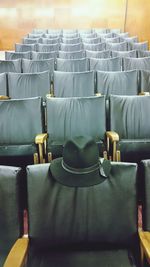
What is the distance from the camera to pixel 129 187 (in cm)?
142

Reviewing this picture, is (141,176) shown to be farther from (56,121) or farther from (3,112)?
(3,112)

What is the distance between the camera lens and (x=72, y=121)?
2.46 meters

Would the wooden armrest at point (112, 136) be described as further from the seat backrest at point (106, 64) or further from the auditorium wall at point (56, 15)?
the auditorium wall at point (56, 15)

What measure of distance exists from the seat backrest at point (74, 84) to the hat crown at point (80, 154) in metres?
2.26

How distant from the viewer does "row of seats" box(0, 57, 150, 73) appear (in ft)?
14.0

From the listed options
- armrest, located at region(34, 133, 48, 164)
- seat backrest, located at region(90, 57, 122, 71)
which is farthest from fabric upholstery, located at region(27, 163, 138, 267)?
seat backrest, located at region(90, 57, 122, 71)

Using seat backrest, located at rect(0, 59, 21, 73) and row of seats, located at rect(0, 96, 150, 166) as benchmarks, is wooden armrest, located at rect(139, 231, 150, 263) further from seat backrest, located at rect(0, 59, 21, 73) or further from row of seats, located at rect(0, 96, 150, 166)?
seat backrest, located at rect(0, 59, 21, 73)

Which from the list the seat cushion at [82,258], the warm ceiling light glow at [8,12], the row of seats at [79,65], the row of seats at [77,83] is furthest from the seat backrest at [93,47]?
the warm ceiling light glow at [8,12]

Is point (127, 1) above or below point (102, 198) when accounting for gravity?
above

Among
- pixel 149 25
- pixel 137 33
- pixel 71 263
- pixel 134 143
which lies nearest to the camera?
pixel 71 263

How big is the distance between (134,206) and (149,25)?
7314mm

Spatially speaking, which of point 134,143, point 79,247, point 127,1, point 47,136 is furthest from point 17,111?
point 127,1

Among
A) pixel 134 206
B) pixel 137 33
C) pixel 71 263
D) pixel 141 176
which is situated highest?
pixel 137 33

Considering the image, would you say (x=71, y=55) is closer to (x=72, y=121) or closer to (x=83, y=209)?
(x=72, y=121)
